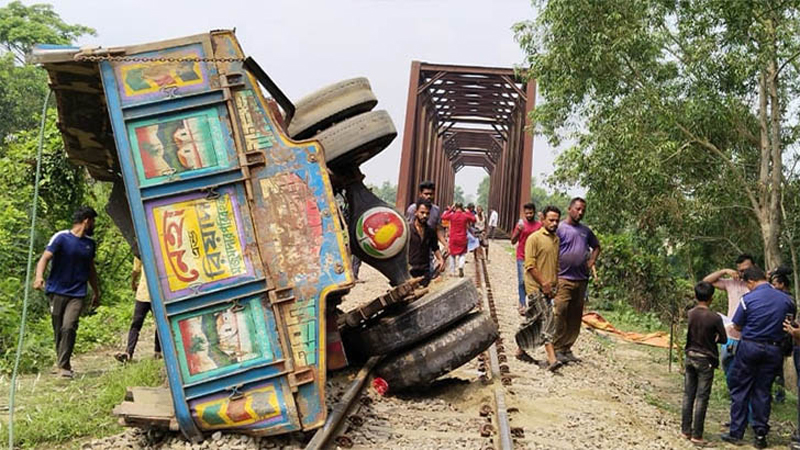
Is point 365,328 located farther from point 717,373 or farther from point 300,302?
point 717,373

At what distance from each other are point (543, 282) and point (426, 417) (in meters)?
2.82

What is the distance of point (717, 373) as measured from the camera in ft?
34.7

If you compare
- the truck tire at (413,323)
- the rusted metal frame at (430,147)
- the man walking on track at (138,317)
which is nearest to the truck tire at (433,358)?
the truck tire at (413,323)

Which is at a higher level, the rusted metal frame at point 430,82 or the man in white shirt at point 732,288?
the rusted metal frame at point 430,82

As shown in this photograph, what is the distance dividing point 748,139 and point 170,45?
9204 millimetres

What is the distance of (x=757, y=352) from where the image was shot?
657 centimetres

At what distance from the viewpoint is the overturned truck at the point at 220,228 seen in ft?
16.3

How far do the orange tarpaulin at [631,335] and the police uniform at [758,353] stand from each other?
18.0 feet

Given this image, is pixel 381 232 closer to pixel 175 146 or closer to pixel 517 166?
pixel 175 146

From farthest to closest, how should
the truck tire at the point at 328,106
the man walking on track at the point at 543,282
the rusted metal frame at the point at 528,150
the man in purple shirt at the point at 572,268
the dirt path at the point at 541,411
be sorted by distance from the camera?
the rusted metal frame at the point at 528,150 < the man in purple shirt at the point at 572,268 < the man walking on track at the point at 543,282 < the truck tire at the point at 328,106 < the dirt path at the point at 541,411

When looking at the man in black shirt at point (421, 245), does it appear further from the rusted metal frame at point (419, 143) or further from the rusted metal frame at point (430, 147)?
the rusted metal frame at point (430, 147)

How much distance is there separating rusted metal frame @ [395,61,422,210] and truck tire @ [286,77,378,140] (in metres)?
19.7

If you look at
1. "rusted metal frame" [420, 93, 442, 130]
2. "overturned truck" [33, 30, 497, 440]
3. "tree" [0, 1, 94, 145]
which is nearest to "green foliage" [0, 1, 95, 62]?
"tree" [0, 1, 94, 145]

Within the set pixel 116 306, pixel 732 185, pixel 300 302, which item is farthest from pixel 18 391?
pixel 732 185
